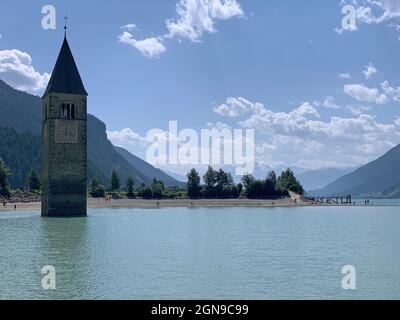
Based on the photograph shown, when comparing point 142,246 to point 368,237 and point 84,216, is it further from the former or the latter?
point 84,216

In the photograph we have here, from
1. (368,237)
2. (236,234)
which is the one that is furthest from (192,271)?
(368,237)

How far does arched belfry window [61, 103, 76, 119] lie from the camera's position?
271 ft

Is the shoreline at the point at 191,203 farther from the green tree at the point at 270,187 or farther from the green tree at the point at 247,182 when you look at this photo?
the green tree at the point at 247,182

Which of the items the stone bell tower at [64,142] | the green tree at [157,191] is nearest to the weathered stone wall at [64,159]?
the stone bell tower at [64,142]

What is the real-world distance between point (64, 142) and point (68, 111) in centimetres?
505

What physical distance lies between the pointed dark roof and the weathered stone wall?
1.04 metres

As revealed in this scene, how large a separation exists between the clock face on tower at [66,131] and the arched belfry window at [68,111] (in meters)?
0.83

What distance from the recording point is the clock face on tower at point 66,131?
269 ft

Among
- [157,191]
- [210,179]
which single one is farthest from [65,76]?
[210,179]

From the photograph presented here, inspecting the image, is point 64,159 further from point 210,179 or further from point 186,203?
point 210,179

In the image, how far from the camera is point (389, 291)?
22.4m

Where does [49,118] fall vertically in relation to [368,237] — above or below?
above
